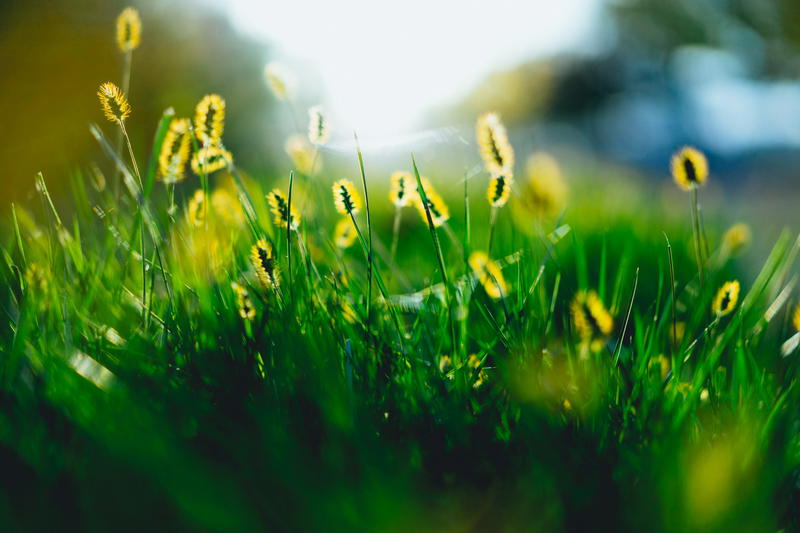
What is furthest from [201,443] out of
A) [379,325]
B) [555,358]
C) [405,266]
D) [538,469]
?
[405,266]

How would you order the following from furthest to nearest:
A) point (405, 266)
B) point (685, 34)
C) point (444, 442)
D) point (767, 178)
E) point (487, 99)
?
point (487, 99), point (685, 34), point (767, 178), point (405, 266), point (444, 442)

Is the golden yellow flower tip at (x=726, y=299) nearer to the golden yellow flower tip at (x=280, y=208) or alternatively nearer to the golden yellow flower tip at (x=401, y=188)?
the golden yellow flower tip at (x=401, y=188)

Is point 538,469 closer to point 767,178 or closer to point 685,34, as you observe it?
point 767,178

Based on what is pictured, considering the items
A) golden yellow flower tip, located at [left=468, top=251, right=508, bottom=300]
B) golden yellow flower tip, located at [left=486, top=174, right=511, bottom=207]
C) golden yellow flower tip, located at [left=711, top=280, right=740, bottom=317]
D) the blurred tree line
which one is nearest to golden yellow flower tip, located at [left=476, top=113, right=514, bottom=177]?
golden yellow flower tip, located at [left=486, top=174, right=511, bottom=207]

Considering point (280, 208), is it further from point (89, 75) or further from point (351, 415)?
point (89, 75)

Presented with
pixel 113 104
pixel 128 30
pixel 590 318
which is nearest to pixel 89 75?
pixel 128 30

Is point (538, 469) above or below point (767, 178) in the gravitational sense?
above
